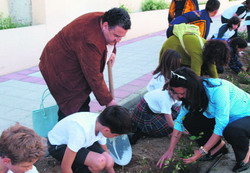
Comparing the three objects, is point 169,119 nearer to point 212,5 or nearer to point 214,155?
point 214,155

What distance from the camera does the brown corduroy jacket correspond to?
7.27ft

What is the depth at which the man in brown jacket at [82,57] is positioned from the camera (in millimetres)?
2186

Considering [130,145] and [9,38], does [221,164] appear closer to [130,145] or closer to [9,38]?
[130,145]

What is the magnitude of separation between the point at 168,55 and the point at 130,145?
928mm

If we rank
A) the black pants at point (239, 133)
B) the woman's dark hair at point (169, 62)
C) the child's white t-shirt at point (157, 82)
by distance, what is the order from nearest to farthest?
the black pants at point (239, 133)
the woman's dark hair at point (169, 62)
the child's white t-shirt at point (157, 82)

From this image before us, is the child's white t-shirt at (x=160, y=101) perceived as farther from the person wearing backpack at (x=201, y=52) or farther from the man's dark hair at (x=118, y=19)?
the man's dark hair at (x=118, y=19)

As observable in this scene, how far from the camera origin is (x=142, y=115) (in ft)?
9.75

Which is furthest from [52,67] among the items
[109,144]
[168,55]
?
[168,55]

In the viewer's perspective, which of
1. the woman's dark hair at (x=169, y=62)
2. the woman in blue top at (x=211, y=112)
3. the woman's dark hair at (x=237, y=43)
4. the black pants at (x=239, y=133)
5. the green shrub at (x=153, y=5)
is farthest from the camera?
the green shrub at (x=153, y=5)

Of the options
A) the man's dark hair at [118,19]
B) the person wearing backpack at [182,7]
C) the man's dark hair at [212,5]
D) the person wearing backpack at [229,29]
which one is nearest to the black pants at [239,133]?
the man's dark hair at [118,19]

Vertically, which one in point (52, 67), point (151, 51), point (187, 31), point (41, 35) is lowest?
point (151, 51)

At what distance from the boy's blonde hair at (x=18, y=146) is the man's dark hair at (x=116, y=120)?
19.6 inches

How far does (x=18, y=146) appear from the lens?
1578 mm

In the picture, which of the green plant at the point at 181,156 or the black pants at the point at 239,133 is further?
the green plant at the point at 181,156
